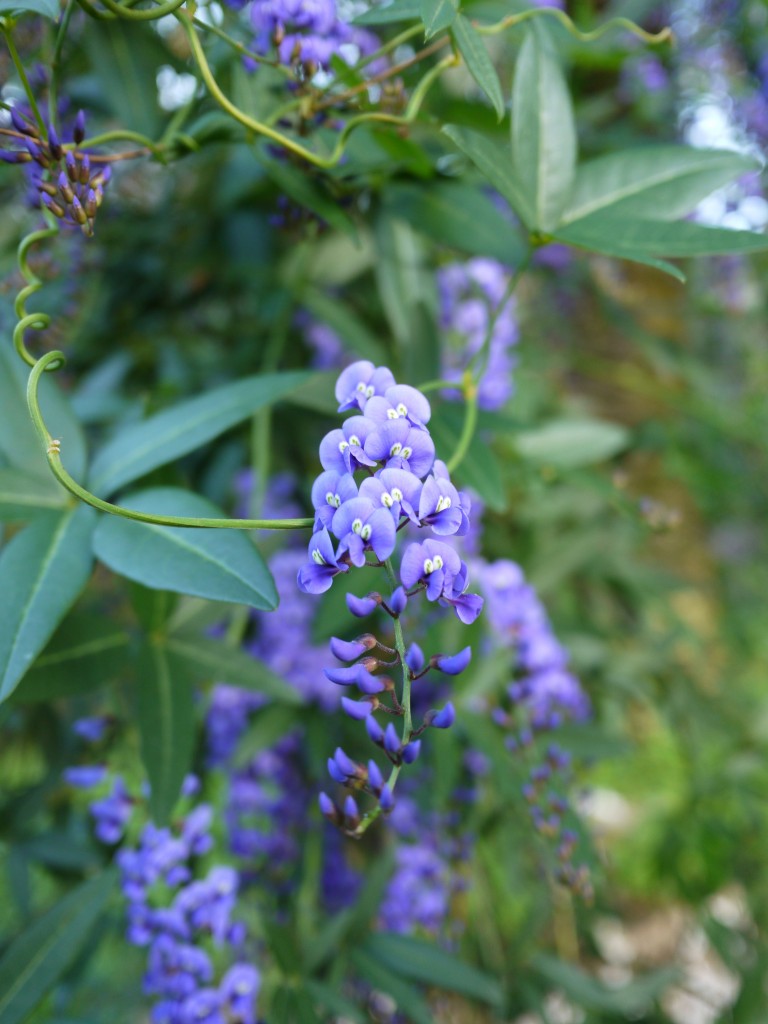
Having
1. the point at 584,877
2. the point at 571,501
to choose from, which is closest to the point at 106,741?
the point at 584,877

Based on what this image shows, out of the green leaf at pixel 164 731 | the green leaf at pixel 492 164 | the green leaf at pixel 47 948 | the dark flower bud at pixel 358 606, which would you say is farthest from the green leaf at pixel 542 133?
the green leaf at pixel 47 948

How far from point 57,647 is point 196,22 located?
1.59 ft

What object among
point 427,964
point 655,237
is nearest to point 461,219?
point 655,237

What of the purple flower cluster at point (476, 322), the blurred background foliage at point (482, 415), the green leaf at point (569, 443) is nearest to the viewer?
the blurred background foliage at point (482, 415)

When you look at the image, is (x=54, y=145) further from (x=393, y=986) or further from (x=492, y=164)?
(x=393, y=986)

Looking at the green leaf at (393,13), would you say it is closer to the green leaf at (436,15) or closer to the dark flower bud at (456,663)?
the green leaf at (436,15)

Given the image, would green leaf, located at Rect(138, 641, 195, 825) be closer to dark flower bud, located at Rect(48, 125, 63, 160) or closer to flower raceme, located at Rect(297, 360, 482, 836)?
flower raceme, located at Rect(297, 360, 482, 836)

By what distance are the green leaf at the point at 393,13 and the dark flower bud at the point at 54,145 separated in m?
0.21

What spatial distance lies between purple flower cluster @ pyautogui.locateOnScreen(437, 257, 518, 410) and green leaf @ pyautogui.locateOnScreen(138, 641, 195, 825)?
0.48 m

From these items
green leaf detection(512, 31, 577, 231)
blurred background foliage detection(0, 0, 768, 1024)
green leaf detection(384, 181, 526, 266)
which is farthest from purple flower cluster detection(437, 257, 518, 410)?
green leaf detection(512, 31, 577, 231)

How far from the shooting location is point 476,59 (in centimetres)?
54

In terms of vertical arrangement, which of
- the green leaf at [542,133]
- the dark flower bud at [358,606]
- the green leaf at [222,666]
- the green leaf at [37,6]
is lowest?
the green leaf at [222,666]

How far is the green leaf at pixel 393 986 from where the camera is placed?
0.77m

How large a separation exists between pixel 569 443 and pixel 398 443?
27.8 inches
